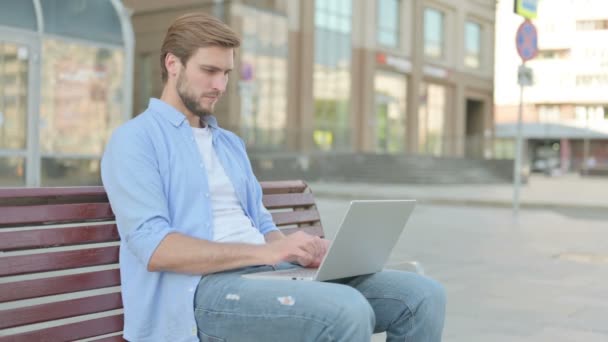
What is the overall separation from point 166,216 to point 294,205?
132 cm

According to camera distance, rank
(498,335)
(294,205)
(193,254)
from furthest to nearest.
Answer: (498,335)
(294,205)
(193,254)

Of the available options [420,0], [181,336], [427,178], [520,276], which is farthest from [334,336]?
[420,0]

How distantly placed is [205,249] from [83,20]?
542 inches

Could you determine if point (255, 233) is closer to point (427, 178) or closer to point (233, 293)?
point (233, 293)

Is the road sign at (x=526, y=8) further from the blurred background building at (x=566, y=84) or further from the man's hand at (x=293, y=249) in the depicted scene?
the blurred background building at (x=566, y=84)

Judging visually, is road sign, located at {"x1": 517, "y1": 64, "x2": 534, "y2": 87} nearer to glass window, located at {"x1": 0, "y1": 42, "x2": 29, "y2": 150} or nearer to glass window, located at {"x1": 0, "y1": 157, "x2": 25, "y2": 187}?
glass window, located at {"x1": 0, "y1": 42, "x2": 29, "y2": 150}

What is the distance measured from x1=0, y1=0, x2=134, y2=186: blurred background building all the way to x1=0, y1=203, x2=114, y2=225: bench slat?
1154 centimetres

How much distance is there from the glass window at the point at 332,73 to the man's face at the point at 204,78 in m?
32.3

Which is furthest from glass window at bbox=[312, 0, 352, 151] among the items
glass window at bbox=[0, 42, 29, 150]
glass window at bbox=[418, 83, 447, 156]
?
glass window at bbox=[0, 42, 29, 150]

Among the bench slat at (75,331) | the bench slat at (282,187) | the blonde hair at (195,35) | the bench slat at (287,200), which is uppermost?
the blonde hair at (195,35)

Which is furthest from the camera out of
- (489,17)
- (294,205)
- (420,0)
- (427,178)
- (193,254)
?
(489,17)

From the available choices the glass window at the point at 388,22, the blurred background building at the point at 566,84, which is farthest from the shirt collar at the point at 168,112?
the blurred background building at the point at 566,84

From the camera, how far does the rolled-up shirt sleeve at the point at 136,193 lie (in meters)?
2.53

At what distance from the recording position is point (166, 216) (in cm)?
260
